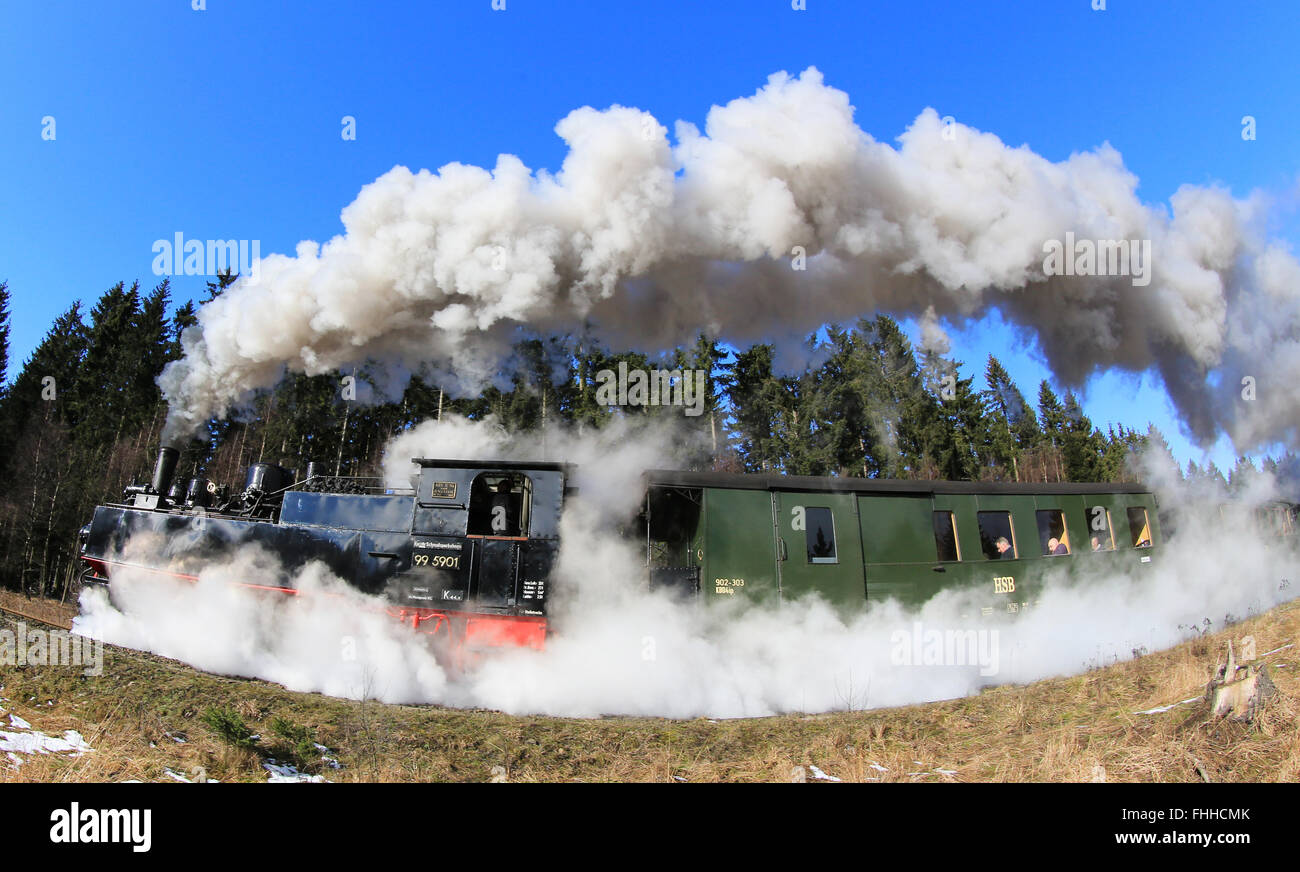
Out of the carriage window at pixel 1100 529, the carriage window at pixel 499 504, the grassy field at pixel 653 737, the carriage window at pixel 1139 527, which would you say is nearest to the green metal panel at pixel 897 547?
the grassy field at pixel 653 737

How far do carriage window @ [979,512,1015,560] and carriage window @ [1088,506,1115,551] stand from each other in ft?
6.16

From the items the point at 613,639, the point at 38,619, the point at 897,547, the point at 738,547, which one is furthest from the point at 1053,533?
the point at 38,619

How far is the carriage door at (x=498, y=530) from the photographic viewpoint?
8.59 meters

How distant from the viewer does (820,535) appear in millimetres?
9594

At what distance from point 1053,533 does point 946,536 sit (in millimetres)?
2170

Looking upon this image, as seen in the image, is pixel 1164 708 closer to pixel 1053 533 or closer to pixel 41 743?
pixel 1053 533

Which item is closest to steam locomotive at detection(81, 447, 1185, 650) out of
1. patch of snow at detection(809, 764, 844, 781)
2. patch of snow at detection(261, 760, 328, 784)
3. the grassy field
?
the grassy field

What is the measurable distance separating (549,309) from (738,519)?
4669mm

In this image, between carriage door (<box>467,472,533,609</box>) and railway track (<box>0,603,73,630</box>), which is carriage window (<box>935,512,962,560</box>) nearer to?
carriage door (<box>467,472,533,609</box>)

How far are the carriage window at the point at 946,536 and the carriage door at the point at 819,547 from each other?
146cm

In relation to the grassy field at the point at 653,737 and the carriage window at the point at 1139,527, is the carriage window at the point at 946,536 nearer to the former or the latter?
the grassy field at the point at 653,737
